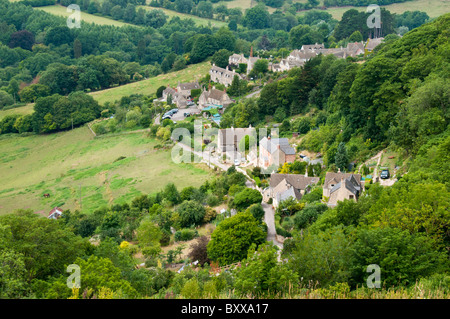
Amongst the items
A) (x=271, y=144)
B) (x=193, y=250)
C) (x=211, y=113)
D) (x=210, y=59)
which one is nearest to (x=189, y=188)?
(x=271, y=144)

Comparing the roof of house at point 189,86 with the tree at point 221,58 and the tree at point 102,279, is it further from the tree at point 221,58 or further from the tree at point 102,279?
the tree at point 102,279

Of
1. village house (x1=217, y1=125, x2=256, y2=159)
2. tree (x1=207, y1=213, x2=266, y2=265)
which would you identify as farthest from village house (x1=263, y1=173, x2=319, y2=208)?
village house (x1=217, y1=125, x2=256, y2=159)

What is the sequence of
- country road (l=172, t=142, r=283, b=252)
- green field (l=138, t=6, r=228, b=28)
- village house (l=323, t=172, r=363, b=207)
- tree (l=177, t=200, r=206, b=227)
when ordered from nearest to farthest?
village house (l=323, t=172, r=363, b=207) < country road (l=172, t=142, r=283, b=252) < tree (l=177, t=200, r=206, b=227) < green field (l=138, t=6, r=228, b=28)

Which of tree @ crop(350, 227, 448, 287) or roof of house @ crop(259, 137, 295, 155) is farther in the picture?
roof of house @ crop(259, 137, 295, 155)

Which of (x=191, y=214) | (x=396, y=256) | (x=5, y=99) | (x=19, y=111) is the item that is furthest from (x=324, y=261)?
(x=5, y=99)

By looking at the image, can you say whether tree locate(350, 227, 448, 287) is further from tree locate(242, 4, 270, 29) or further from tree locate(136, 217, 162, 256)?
tree locate(242, 4, 270, 29)

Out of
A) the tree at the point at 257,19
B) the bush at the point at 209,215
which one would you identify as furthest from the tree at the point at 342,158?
the tree at the point at 257,19

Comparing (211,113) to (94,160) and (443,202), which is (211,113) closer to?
(94,160)
